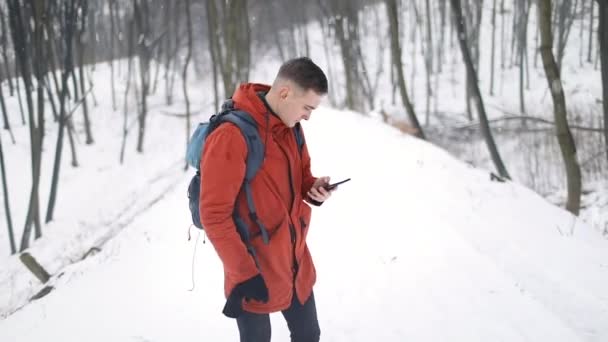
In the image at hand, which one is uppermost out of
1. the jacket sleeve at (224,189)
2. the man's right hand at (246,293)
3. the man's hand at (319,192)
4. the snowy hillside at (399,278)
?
the jacket sleeve at (224,189)

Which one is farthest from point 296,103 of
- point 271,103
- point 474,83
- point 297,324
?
point 474,83

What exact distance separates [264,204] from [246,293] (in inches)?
15.0

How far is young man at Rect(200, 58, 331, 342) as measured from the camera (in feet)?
5.33

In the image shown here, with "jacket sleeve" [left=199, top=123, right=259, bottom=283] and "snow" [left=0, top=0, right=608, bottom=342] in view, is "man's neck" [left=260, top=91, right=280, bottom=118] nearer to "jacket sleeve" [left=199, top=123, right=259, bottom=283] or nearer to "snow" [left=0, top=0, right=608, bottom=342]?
"jacket sleeve" [left=199, top=123, right=259, bottom=283]

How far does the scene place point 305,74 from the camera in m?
1.80

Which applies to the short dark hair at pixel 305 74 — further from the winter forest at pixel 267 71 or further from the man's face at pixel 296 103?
the winter forest at pixel 267 71

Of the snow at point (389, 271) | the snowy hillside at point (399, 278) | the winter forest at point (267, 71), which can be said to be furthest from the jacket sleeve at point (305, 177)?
the winter forest at point (267, 71)

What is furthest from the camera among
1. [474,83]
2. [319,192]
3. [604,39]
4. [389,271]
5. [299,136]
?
[474,83]

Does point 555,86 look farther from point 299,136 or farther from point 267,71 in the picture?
point 267,71

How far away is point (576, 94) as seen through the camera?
793 inches

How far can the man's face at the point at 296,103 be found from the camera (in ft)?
5.99

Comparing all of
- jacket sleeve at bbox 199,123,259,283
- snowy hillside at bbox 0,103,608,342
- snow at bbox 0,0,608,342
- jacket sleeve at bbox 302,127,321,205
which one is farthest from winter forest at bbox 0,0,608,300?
jacket sleeve at bbox 199,123,259,283

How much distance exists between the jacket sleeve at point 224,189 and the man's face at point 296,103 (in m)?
0.29

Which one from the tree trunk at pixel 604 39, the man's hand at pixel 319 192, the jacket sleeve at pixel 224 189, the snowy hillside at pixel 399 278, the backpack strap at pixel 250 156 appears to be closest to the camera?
the jacket sleeve at pixel 224 189
